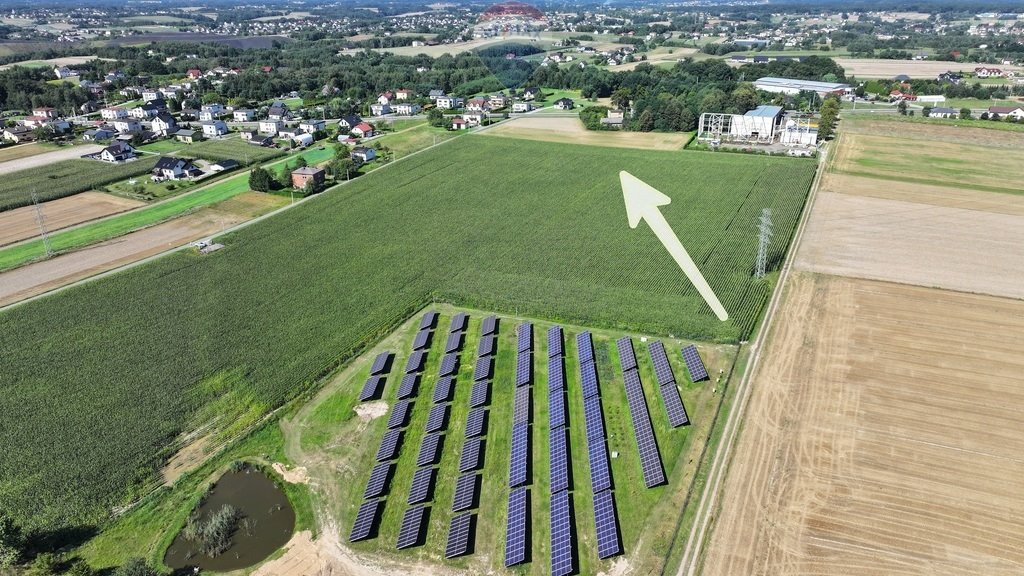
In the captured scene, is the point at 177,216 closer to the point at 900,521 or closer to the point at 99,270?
the point at 99,270

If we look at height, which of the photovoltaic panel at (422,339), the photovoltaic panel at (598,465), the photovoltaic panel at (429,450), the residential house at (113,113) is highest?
the residential house at (113,113)

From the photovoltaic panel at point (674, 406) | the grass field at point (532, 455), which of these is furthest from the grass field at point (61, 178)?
the photovoltaic panel at point (674, 406)

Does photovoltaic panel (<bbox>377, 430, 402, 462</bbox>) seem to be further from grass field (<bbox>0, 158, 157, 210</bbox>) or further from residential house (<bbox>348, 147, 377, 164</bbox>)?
grass field (<bbox>0, 158, 157, 210</bbox>)

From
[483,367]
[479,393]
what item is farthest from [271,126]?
[479,393]

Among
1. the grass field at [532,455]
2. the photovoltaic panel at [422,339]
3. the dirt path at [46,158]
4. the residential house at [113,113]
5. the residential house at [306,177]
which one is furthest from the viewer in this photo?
the residential house at [113,113]

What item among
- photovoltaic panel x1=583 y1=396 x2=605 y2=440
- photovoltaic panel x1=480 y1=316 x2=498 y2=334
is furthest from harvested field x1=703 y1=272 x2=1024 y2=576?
photovoltaic panel x1=480 y1=316 x2=498 y2=334

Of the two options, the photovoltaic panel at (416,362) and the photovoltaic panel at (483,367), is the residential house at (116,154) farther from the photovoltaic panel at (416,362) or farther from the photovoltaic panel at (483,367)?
the photovoltaic panel at (483,367)
